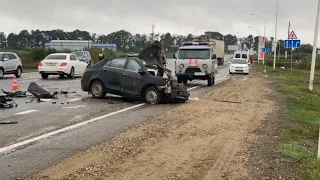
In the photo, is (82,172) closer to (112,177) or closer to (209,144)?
(112,177)

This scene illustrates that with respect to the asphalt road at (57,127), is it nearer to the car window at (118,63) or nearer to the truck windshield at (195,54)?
the car window at (118,63)

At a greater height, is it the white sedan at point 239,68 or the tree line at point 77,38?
the tree line at point 77,38

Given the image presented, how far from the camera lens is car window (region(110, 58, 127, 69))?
51.6ft

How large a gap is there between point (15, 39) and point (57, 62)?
8811cm

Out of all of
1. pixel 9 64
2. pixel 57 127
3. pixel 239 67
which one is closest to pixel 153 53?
pixel 57 127

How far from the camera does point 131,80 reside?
50.4 ft

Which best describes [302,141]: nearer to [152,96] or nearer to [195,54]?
[152,96]

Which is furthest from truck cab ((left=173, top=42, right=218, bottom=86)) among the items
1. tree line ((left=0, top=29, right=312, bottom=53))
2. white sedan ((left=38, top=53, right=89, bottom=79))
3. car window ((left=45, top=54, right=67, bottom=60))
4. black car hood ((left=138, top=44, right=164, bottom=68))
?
tree line ((left=0, top=29, right=312, bottom=53))

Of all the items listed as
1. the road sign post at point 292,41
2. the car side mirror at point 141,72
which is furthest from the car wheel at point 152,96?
the road sign post at point 292,41

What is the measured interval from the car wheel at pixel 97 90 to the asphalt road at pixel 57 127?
0.96ft

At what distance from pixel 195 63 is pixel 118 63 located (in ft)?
29.7

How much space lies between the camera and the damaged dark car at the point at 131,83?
15.1 metres

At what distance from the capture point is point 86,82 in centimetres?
1623

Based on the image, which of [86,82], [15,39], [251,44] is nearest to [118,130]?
[86,82]
